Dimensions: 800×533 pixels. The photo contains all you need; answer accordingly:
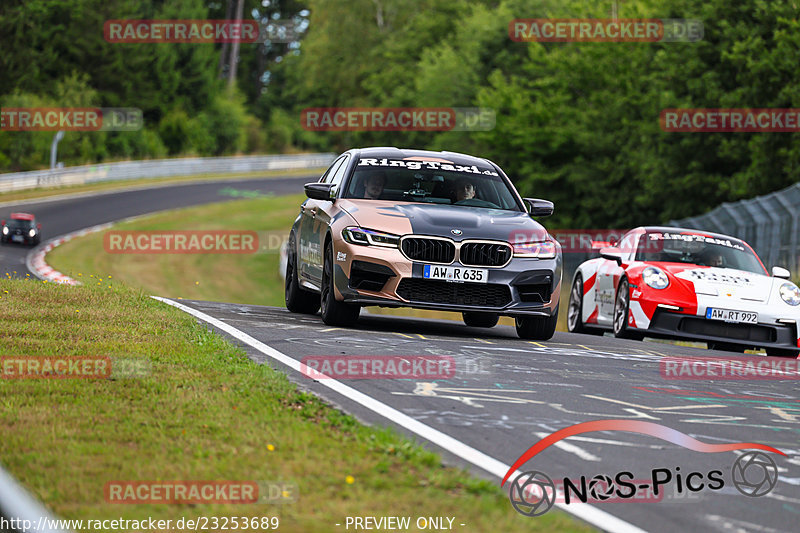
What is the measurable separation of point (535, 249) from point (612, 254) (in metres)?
4.16

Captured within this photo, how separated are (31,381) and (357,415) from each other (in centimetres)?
198

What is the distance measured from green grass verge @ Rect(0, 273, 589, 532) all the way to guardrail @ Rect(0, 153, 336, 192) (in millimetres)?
44827

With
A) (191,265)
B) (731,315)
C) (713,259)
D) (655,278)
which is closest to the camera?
(731,315)

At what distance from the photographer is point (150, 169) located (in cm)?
6406

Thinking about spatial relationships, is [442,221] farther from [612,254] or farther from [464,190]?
[612,254]

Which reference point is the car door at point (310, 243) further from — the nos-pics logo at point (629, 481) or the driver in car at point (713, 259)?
the nos-pics logo at point (629, 481)

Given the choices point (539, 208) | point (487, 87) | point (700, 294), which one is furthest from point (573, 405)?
point (487, 87)

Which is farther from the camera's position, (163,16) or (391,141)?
(163,16)

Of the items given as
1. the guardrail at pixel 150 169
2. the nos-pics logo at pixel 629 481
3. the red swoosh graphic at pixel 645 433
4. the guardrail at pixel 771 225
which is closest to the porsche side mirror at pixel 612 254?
the guardrail at pixel 771 225

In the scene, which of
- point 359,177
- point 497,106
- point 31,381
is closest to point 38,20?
point 497,106

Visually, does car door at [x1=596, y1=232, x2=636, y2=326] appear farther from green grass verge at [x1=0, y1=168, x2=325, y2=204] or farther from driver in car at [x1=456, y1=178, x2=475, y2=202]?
green grass verge at [x1=0, y1=168, x2=325, y2=204]

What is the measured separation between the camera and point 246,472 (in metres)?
4.82

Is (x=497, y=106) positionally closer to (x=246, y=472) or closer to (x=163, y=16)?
(x=163, y=16)

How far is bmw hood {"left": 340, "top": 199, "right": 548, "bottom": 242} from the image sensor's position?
10609 millimetres
